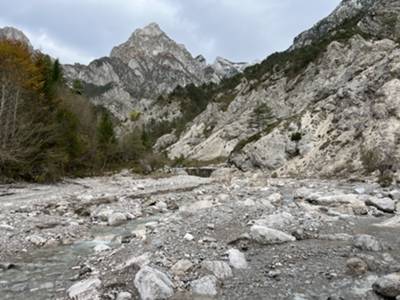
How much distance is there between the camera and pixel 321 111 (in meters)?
49.9

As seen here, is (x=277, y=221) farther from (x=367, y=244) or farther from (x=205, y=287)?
(x=205, y=287)

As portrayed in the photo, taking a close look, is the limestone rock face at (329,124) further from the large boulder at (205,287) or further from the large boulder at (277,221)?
the large boulder at (205,287)

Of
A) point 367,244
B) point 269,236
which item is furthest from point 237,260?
point 367,244

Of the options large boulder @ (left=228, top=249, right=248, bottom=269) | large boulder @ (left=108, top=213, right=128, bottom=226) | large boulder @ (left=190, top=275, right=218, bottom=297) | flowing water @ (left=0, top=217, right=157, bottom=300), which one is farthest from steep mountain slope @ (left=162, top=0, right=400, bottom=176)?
large boulder @ (left=190, top=275, right=218, bottom=297)

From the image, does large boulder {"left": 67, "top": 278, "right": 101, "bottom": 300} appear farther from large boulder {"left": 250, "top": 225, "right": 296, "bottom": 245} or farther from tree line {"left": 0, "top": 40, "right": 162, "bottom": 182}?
tree line {"left": 0, "top": 40, "right": 162, "bottom": 182}

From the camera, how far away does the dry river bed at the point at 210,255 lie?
27.9 feet

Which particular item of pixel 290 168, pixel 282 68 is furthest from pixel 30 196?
pixel 282 68

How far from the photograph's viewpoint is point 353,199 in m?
20.2

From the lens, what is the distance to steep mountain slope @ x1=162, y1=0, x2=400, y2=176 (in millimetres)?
36906

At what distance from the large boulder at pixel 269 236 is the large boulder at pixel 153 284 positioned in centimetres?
418

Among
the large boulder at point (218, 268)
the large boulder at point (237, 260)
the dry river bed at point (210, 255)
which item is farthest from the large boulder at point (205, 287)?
the large boulder at point (237, 260)

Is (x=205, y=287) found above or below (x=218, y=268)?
below

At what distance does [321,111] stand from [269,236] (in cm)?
4101

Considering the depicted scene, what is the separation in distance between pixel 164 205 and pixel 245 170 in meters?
33.7
